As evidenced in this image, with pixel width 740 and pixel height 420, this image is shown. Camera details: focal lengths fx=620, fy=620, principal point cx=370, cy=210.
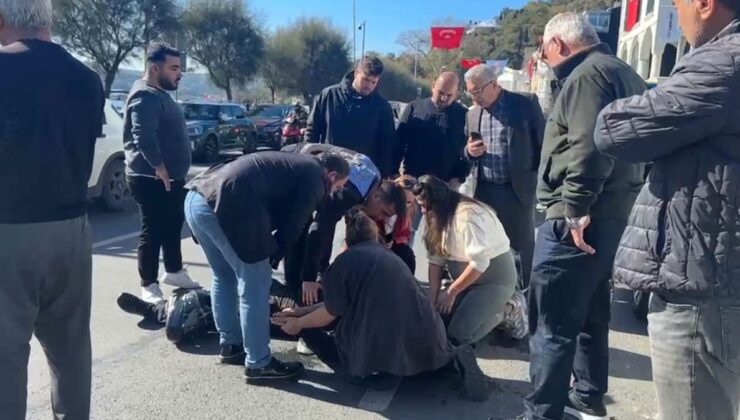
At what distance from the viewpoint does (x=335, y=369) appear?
365 centimetres

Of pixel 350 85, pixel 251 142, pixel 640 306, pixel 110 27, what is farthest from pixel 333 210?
pixel 110 27

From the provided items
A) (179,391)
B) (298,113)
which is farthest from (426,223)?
(298,113)

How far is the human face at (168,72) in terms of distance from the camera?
451 cm

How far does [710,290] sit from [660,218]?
0.80ft

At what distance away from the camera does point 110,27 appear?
34.8 meters

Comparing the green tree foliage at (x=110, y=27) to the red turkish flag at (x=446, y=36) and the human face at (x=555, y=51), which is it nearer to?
the red turkish flag at (x=446, y=36)

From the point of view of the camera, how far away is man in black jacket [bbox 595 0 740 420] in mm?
1726

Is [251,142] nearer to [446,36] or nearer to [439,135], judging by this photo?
[446,36]

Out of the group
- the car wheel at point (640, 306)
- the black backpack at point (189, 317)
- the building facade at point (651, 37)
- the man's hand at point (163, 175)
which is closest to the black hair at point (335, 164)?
the black backpack at point (189, 317)

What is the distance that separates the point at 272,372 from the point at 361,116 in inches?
88.3

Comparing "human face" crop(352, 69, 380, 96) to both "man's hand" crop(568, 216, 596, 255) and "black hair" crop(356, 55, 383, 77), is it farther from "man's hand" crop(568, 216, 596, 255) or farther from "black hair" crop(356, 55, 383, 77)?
"man's hand" crop(568, 216, 596, 255)

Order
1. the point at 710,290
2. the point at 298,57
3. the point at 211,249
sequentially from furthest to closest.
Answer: the point at 298,57 → the point at 211,249 → the point at 710,290

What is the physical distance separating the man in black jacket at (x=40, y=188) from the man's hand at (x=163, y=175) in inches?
81.9

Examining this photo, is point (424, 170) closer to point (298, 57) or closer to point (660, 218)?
point (660, 218)
